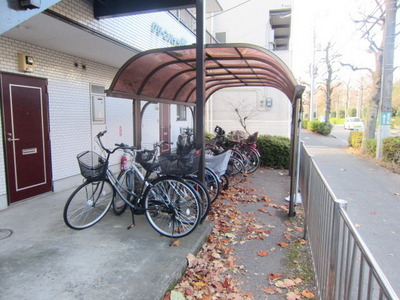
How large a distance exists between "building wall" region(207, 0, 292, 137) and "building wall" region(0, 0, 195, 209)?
836 centimetres

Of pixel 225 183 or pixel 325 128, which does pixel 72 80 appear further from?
pixel 325 128

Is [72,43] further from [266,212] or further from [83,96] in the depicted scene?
[266,212]

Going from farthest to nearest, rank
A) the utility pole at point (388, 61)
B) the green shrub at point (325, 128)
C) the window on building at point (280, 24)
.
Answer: the green shrub at point (325, 128), the window on building at point (280, 24), the utility pole at point (388, 61)

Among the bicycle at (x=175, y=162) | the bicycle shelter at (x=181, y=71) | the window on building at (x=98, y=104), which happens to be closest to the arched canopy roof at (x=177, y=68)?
the bicycle shelter at (x=181, y=71)

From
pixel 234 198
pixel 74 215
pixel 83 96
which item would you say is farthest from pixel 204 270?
pixel 83 96

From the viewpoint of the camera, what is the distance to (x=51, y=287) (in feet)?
8.59

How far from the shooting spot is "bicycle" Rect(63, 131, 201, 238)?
3748 mm

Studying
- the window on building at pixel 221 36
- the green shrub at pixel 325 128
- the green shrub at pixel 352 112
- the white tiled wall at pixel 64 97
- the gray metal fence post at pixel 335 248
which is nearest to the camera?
the gray metal fence post at pixel 335 248

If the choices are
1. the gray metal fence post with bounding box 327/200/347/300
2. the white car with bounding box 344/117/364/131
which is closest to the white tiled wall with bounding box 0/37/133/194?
the gray metal fence post with bounding box 327/200/347/300

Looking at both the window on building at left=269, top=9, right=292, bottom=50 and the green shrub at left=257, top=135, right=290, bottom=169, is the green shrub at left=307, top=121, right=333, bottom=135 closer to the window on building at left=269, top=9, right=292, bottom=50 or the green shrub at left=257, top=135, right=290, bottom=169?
the window on building at left=269, top=9, right=292, bottom=50

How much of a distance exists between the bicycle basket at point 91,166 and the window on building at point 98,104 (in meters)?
3.25

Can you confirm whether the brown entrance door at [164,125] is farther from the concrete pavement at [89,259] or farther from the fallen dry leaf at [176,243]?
the fallen dry leaf at [176,243]

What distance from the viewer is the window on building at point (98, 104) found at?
695 centimetres

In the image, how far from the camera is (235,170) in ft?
26.4
